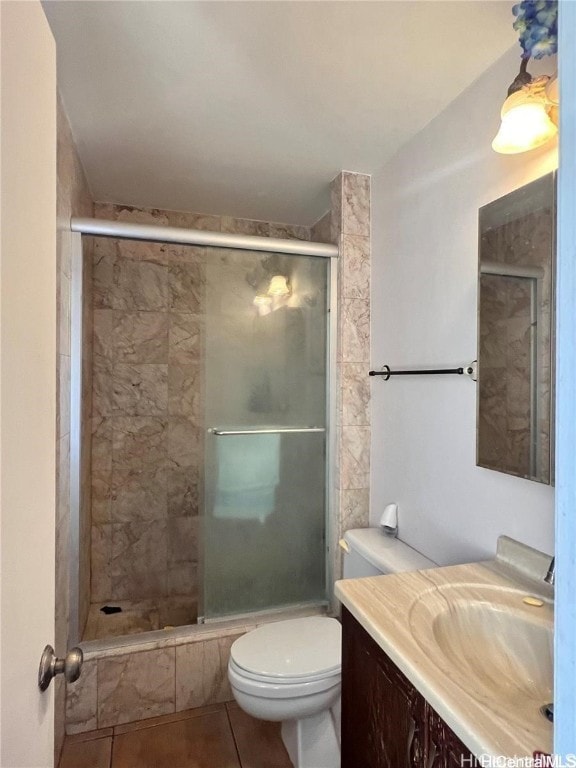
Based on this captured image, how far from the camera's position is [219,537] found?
1956 millimetres

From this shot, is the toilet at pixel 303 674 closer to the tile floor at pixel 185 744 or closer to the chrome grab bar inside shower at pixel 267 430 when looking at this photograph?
the tile floor at pixel 185 744

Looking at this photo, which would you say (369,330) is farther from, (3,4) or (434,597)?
(3,4)

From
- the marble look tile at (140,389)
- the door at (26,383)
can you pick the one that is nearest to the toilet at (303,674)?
the door at (26,383)

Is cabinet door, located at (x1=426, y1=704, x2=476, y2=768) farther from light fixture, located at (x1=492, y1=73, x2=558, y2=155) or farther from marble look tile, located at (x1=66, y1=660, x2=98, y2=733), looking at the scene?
marble look tile, located at (x1=66, y1=660, x2=98, y2=733)

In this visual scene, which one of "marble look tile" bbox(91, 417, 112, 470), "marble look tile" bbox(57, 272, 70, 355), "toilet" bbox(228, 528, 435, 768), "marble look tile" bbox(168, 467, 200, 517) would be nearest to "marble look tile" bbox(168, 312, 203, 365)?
"marble look tile" bbox(91, 417, 112, 470)

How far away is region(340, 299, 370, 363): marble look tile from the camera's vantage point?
2.04 metres

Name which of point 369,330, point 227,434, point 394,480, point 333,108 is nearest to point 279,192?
point 333,108

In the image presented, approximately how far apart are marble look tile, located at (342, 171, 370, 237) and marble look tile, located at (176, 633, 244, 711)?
1955 millimetres

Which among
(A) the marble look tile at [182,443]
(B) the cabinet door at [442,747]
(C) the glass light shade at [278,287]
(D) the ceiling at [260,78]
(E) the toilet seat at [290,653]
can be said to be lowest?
(E) the toilet seat at [290,653]

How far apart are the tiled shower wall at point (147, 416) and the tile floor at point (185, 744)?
69cm

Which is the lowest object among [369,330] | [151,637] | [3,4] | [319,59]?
[151,637]

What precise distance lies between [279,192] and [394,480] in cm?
158

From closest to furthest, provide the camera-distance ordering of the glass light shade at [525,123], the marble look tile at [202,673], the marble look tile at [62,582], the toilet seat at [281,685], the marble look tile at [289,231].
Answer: the glass light shade at [525,123] → the toilet seat at [281,685] → the marble look tile at [62,582] → the marble look tile at [202,673] → the marble look tile at [289,231]

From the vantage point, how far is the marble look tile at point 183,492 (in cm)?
262
